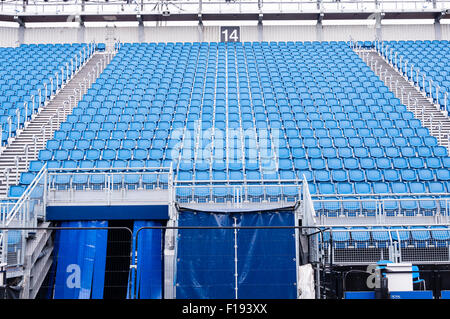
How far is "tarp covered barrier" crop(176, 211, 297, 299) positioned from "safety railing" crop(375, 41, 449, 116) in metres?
10.8

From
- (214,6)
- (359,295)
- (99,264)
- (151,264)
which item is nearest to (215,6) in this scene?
(214,6)

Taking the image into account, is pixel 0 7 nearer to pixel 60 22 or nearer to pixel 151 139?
pixel 60 22

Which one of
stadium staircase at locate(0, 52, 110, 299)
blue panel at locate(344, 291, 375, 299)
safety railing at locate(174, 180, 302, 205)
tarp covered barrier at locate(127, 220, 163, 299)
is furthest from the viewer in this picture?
safety railing at locate(174, 180, 302, 205)

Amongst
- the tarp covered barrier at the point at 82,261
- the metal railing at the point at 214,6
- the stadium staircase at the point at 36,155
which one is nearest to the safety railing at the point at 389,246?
the tarp covered barrier at the point at 82,261

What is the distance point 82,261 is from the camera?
8.55m

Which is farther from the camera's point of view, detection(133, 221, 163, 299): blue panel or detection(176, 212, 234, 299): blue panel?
detection(133, 221, 163, 299): blue panel

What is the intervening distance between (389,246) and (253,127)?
687 centimetres

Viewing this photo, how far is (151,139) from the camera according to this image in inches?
521

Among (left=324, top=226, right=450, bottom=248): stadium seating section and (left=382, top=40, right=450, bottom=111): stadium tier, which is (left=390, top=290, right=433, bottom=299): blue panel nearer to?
(left=324, top=226, right=450, bottom=248): stadium seating section

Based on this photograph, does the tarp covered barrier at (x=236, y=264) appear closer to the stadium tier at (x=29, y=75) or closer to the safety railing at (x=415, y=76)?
the stadium tier at (x=29, y=75)

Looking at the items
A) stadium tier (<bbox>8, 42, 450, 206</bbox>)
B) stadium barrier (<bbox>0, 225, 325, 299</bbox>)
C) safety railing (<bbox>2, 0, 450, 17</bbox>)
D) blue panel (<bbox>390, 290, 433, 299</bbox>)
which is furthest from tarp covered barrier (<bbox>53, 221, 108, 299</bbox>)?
safety railing (<bbox>2, 0, 450, 17</bbox>)

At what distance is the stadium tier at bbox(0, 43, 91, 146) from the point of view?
14.9 meters

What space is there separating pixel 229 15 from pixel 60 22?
28.6 feet

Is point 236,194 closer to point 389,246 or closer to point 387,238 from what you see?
point 387,238
